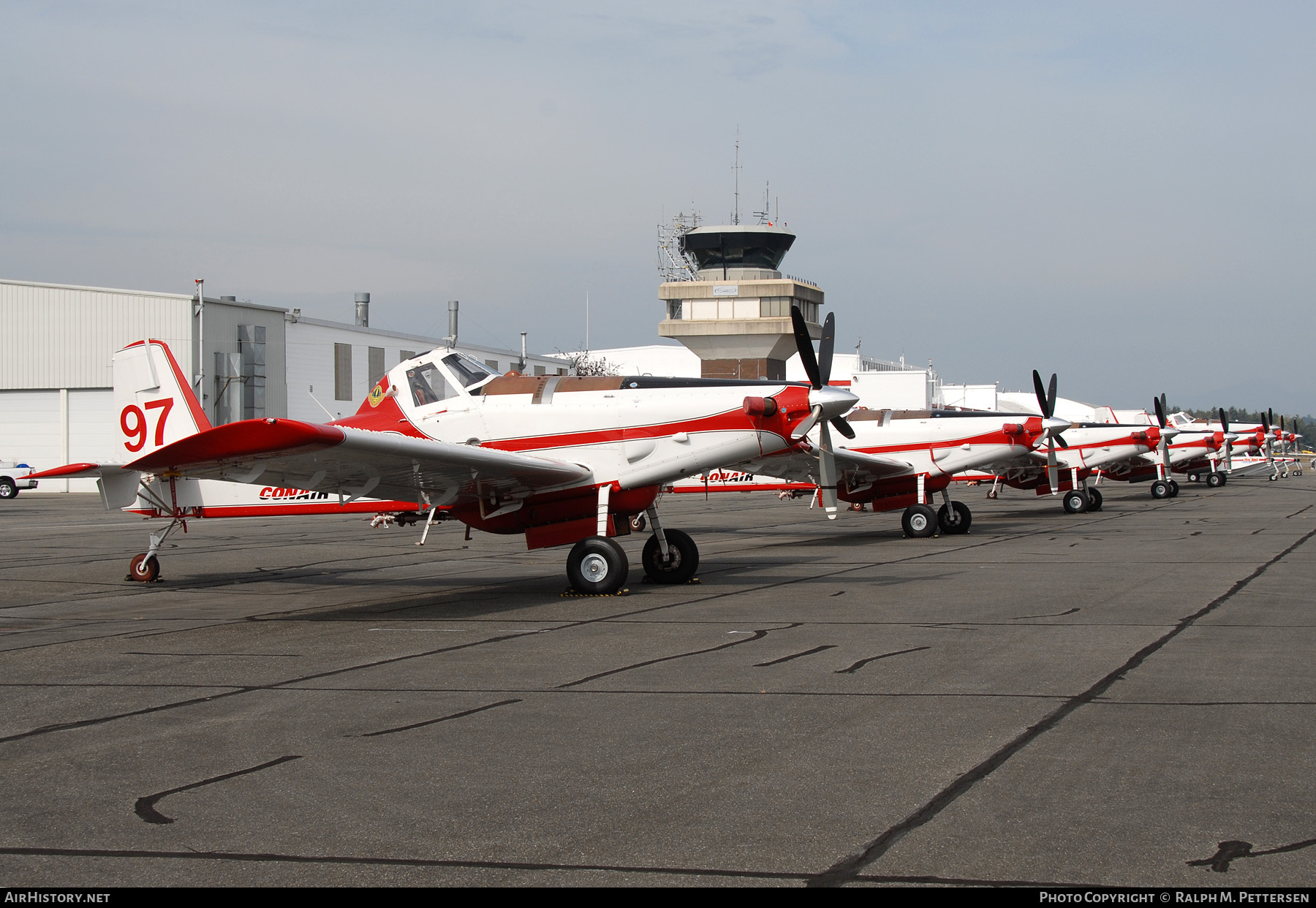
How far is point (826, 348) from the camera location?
15.3 meters

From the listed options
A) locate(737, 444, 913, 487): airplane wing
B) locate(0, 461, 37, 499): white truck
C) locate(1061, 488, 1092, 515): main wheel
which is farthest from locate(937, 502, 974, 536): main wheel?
locate(0, 461, 37, 499): white truck

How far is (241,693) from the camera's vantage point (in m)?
7.46

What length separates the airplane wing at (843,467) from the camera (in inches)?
782

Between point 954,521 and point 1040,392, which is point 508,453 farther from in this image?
point 1040,392

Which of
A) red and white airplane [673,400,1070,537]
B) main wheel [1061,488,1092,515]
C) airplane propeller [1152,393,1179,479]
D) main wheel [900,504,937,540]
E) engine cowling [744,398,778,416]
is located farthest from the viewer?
airplane propeller [1152,393,1179,479]

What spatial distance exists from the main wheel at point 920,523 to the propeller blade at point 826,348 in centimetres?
817

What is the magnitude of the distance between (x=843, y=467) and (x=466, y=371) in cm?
1033

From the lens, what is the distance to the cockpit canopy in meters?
14.4

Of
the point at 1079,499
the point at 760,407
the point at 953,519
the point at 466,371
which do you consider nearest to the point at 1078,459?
the point at 1079,499

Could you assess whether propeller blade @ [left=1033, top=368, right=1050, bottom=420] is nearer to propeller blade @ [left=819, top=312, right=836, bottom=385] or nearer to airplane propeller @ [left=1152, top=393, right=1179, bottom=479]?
airplane propeller @ [left=1152, top=393, right=1179, bottom=479]

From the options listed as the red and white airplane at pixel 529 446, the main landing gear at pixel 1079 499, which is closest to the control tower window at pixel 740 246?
the main landing gear at pixel 1079 499

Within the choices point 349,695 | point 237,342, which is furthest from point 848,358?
point 349,695

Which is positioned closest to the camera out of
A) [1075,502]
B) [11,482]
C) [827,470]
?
[827,470]

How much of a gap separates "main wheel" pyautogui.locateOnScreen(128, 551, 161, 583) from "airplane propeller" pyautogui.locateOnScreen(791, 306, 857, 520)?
29.6ft
